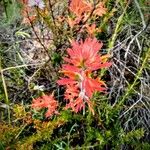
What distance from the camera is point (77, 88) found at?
137cm

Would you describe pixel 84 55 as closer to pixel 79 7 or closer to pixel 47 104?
pixel 47 104

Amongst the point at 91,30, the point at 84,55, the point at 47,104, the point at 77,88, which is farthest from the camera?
the point at 91,30

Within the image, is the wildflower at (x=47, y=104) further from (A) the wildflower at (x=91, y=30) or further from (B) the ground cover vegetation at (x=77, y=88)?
(A) the wildflower at (x=91, y=30)

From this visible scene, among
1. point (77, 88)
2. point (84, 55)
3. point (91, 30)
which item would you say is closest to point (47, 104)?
point (77, 88)

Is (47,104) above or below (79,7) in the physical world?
below

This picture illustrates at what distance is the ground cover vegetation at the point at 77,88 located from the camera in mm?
1477

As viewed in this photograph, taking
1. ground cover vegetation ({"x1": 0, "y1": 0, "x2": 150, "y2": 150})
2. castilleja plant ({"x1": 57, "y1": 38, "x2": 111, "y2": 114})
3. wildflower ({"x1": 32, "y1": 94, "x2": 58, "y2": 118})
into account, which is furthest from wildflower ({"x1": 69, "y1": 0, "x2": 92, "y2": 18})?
castilleja plant ({"x1": 57, "y1": 38, "x2": 111, "y2": 114})

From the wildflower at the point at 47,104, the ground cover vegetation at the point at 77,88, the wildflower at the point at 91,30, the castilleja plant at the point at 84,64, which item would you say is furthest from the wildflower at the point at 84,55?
the wildflower at the point at 91,30

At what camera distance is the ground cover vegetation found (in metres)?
1.48

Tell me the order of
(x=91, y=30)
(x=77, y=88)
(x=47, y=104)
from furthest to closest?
(x=91, y=30) < (x=47, y=104) < (x=77, y=88)

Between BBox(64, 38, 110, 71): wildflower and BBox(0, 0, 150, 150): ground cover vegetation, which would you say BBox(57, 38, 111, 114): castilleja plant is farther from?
BBox(0, 0, 150, 150): ground cover vegetation

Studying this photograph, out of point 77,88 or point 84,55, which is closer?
point 84,55

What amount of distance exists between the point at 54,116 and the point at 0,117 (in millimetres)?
236

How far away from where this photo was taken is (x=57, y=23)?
5.74 ft
